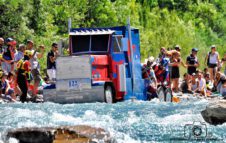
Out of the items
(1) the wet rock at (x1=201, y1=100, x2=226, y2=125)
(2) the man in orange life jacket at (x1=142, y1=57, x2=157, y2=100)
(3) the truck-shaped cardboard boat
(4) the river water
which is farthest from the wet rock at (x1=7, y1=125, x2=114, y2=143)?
(2) the man in orange life jacket at (x1=142, y1=57, x2=157, y2=100)

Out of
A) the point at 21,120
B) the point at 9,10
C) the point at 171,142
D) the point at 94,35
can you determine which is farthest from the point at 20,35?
the point at 171,142

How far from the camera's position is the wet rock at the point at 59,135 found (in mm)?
13820

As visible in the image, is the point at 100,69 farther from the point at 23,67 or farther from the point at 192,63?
the point at 192,63

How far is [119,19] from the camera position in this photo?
155 ft

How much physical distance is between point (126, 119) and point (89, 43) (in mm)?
7797

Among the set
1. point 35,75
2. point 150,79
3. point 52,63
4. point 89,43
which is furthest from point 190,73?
point 35,75

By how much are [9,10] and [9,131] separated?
1907cm

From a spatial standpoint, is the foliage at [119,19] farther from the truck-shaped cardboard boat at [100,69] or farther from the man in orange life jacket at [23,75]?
the man in orange life jacket at [23,75]

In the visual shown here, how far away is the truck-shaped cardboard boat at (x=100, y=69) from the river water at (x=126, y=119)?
130cm

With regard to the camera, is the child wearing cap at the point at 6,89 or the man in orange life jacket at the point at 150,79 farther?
the man in orange life jacket at the point at 150,79

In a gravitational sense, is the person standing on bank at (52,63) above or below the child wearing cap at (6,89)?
above

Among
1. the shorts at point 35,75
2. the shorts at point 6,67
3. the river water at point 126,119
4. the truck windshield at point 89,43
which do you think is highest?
the truck windshield at point 89,43

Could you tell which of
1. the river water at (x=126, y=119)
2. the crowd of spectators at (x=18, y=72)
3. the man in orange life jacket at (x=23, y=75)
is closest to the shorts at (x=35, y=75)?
the crowd of spectators at (x=18, y=72)

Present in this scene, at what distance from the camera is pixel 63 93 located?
24.5 m
